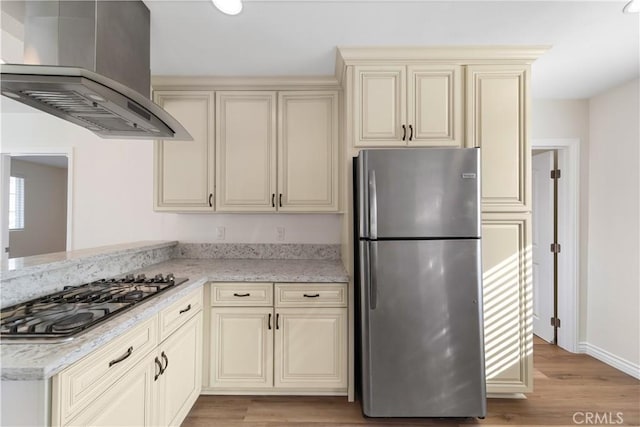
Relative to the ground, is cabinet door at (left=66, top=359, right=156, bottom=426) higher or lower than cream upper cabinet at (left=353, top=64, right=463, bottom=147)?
lower

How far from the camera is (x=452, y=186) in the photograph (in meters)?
1.94

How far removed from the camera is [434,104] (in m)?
2.19

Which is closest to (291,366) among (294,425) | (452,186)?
(294,425)

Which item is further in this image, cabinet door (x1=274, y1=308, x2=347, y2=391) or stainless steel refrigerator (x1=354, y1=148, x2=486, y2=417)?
cabinet door (x1=274, y1=308, x2=347, y2=391)

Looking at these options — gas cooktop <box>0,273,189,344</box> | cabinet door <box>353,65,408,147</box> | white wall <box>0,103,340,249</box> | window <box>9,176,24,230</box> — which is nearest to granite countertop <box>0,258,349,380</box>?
gas cooktop <box>0,273,189,344</box>

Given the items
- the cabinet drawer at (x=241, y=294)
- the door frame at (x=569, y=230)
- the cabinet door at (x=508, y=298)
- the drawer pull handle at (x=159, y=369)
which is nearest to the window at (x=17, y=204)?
the cabinet drawer at (x=241, y=294)

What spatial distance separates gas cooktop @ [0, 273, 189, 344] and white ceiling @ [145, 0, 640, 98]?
153 centimetres

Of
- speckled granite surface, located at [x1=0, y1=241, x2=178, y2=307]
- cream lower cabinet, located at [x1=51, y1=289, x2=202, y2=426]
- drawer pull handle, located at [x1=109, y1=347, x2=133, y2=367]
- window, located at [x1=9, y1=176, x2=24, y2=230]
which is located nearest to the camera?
cream lower cabinet, located at [x1=51, y1=289, x2=202, y2=426]

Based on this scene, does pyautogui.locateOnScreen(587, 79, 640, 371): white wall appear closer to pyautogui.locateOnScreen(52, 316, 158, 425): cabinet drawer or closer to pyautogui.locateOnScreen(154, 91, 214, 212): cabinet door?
pyautogui.locateOnScreen(154, 91, 214, 212): cabinet door

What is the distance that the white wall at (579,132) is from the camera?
9.95ft

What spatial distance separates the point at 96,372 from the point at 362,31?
2.14 metres

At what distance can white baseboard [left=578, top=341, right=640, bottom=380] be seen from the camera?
260 centimetres

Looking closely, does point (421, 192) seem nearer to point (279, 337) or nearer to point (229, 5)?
point (279, 337)

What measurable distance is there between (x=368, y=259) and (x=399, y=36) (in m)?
1.42
